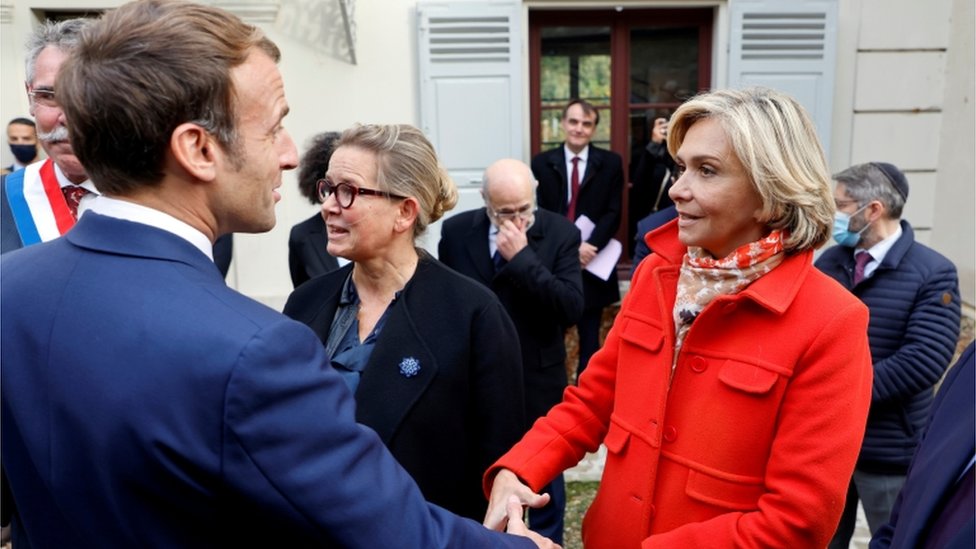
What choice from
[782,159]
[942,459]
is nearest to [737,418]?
[942,459]

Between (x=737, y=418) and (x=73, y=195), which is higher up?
(x=73, y=195)

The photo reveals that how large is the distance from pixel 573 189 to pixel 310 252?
101 inches

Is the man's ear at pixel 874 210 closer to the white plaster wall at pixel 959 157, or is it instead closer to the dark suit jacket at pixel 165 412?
the dark suit jacket at pixel 165 412

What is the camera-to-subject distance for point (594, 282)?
519 cm

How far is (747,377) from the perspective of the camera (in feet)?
5.30

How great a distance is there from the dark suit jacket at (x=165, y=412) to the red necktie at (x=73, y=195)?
115 centimetres

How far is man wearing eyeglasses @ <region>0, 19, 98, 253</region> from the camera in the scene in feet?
7.01

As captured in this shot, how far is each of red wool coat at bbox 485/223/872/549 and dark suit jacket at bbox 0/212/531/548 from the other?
2.41 feet

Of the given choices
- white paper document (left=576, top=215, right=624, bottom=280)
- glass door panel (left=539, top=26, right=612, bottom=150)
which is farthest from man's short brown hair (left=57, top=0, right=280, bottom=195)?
glass door panel (left=539, top=26, right=612, bottom=150)

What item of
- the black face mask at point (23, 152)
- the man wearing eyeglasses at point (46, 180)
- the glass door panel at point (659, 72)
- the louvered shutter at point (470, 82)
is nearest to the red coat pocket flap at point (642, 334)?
the man wearing eyeglasses at point (46, 180)

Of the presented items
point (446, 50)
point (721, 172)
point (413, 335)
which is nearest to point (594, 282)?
point (446, 50)

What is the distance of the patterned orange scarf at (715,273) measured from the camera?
1.68m

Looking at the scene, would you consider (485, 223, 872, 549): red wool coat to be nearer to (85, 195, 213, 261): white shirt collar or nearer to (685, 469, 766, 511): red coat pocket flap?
(685, 469, 766, 511): red coat pocket flap

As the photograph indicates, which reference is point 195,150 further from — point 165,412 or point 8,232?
point 8,232
